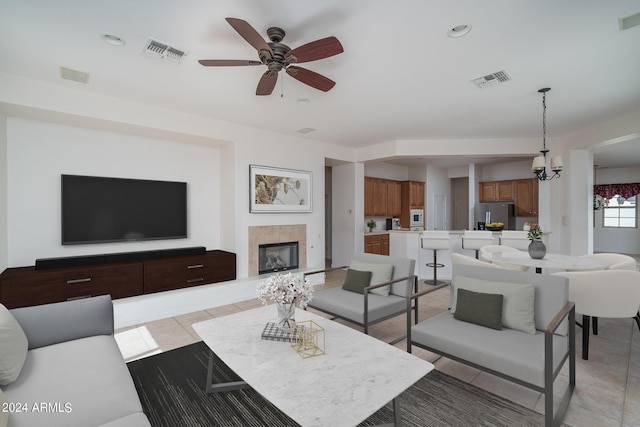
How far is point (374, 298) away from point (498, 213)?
20.6 feet

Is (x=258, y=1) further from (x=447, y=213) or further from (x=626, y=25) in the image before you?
(x=447, y=213)

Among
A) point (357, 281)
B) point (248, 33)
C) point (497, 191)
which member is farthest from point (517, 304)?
point (497, 191)

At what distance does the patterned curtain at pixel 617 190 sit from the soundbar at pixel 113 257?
11418 millimetres

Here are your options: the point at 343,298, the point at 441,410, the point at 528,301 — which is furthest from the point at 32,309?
the point at 528,301

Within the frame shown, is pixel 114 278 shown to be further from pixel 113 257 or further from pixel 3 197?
pixel 3 197

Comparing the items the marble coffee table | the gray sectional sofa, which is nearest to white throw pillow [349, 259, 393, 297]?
the marble coffee table

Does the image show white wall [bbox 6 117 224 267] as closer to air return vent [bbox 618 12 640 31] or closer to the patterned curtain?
air return vent [bbox 618 12 640 31]

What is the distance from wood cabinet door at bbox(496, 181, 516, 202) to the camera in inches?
313

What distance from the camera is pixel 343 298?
3.31 meters

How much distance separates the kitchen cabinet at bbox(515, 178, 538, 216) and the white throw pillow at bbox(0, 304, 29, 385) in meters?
9.23

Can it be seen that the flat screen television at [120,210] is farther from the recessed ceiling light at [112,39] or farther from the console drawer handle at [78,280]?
the recessed ceiling light at [112,39]

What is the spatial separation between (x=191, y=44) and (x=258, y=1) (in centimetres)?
86

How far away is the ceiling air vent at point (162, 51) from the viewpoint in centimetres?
254

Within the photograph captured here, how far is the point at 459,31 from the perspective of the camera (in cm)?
235
